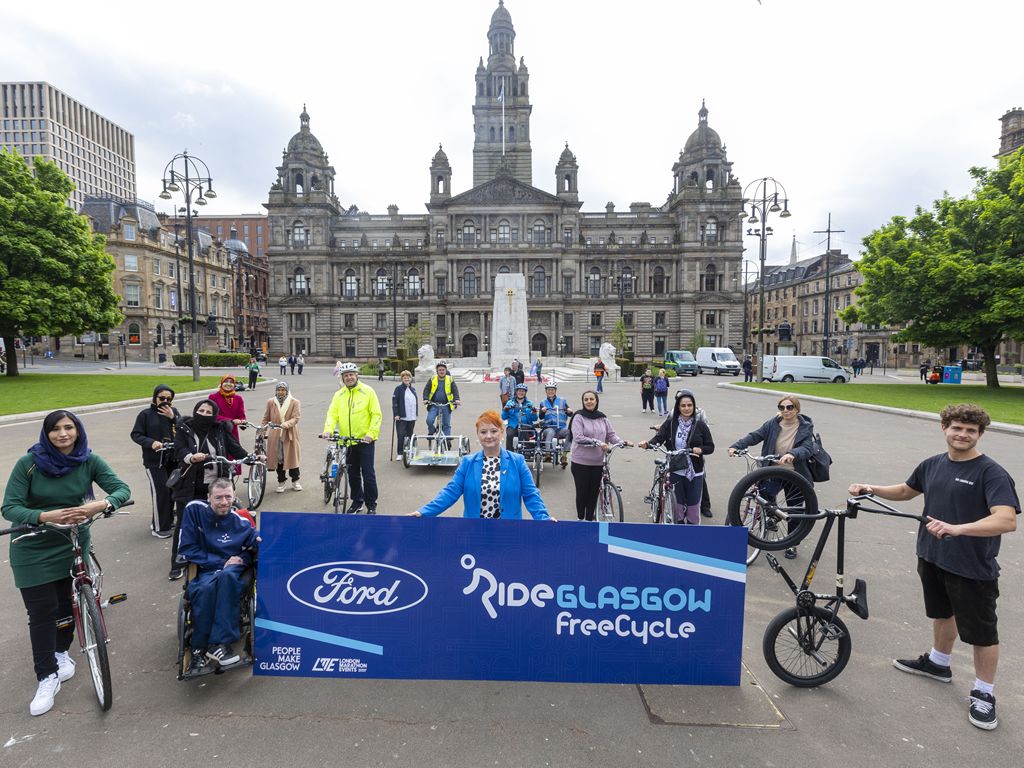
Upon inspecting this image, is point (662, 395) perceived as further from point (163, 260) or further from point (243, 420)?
point (163, 260)

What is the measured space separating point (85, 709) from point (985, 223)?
113ft

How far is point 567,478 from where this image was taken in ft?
32.2

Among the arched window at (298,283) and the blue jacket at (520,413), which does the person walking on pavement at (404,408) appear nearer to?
the blue jacket at (520,413)

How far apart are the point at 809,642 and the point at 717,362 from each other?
50495 mm

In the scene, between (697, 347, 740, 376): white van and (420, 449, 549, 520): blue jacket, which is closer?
(420, 449, 549, 520): blue jacket

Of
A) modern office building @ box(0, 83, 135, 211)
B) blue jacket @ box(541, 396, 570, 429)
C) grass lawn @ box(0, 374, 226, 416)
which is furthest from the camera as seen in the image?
modern office building @ box(0, 83, 135, 211)

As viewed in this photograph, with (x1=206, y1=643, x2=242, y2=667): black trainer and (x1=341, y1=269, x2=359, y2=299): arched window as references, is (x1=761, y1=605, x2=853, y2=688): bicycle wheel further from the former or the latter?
(x1=341, y1=269, x2=359, y2=299): arched window

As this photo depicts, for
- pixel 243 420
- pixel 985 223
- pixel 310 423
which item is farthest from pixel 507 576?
pixel 985 223

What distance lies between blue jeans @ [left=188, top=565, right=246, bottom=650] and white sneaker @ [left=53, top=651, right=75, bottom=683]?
1.05 m

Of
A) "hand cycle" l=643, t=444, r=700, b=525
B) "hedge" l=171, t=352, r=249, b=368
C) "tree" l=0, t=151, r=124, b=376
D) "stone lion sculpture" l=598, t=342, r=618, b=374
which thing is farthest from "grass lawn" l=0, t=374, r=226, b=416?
"stone lion sculpture" l=598, t=342, r=618, b=374

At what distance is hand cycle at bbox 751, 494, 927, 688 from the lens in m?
3.68

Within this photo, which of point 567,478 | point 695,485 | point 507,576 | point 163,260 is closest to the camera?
point 507,576

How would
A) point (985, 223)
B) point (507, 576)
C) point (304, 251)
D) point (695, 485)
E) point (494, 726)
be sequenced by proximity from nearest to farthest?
1. point (494, 726)
2. point (507, 576)
3. point (695, 485)
4. point (985, 223)
5. point (304, 251)

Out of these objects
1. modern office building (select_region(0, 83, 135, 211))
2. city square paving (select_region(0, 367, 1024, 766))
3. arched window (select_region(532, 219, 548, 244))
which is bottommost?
city square paving (select_region(0, 367, 1024, 766))
